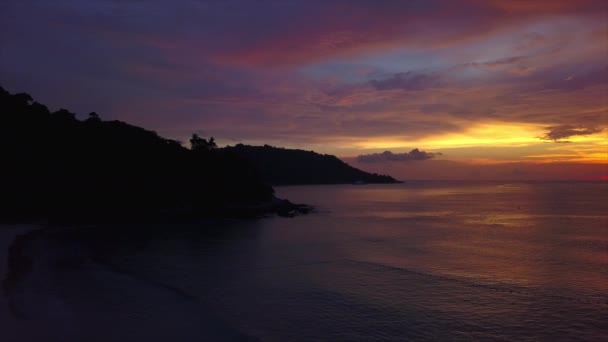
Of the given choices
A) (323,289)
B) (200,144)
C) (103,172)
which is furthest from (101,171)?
(323,289)

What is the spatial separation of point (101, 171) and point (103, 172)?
45 cm

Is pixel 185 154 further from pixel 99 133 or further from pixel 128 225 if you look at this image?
pixel 128 225

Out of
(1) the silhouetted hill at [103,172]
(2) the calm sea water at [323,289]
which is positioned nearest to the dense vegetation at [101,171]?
(1) the silhouetted hill at [103,172]

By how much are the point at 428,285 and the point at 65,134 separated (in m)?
81.2

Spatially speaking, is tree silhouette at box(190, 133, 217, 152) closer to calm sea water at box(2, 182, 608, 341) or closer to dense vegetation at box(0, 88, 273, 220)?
dense vegetation at box(0, 88, 273, 220)

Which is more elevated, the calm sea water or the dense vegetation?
the dense vegetation

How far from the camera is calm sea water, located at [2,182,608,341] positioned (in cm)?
1850

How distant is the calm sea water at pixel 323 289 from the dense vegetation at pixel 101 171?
27.2m

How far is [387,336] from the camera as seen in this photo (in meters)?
18.1

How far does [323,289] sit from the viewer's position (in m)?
25.9

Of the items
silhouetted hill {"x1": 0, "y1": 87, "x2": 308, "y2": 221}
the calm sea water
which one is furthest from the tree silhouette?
the calm sea water

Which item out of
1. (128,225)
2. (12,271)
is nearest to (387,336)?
(12,271)

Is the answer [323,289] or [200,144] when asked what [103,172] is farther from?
[323,289]

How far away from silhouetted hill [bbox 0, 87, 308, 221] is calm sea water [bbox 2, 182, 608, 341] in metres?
27.4
